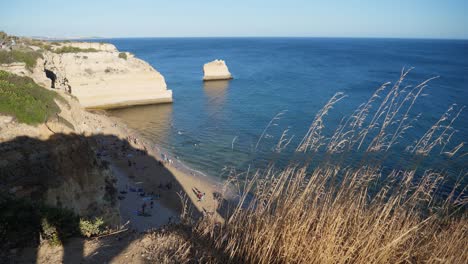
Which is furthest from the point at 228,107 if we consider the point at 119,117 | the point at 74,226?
the point at 74,226

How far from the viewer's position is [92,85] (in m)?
38.3

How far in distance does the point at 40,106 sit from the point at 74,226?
22.0 feet

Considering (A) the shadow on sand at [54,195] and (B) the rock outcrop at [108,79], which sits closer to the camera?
(A) the shadow on sand at [54,195]

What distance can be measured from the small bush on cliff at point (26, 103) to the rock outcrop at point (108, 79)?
26349 millimetres

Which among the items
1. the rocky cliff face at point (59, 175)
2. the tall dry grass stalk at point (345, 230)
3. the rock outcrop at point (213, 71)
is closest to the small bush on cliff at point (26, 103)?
the rocky cliff face at point (59, 175)

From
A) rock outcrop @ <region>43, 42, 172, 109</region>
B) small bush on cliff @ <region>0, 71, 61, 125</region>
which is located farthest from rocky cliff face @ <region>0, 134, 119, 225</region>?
rock outcrop @ <region>43, 42, 172, 109</region>

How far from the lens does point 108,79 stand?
3912cm

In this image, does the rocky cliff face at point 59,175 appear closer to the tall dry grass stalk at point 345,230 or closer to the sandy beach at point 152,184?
the sandy beach at point 152,184

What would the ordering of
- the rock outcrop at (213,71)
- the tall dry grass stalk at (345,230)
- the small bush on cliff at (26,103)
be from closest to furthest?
the tall dry grass stalk at (345,230) < the small bush on cliff at (26,103) < the rock outcrop at (213,71)

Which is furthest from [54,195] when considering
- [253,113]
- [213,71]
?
[213,71]

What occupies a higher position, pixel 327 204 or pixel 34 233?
pixel 327 204

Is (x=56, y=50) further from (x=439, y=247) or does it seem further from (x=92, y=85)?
(x=439, y=247)

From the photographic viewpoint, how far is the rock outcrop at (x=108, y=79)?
1474 inches

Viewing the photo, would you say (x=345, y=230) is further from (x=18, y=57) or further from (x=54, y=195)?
(x=18, y=57)
